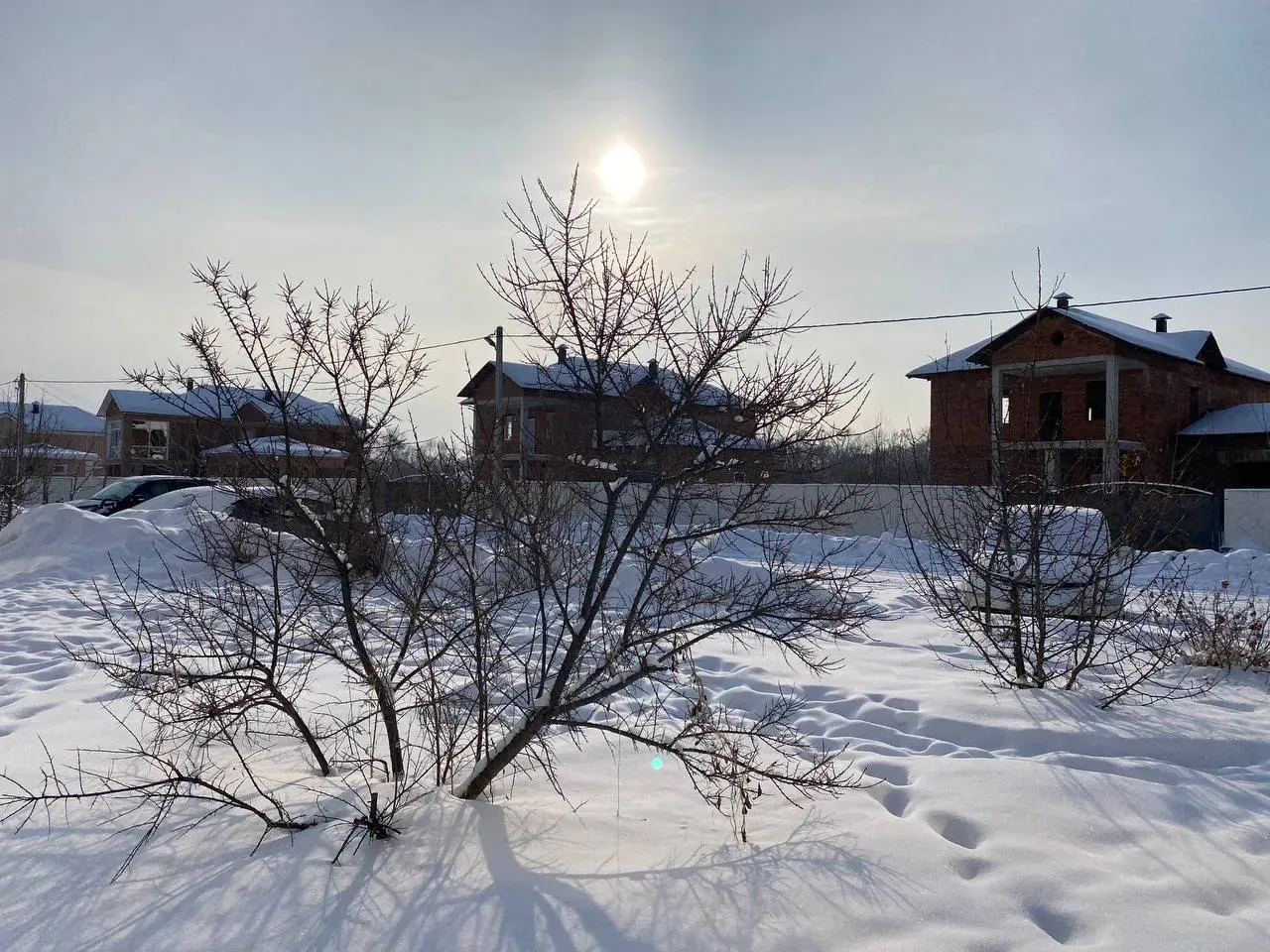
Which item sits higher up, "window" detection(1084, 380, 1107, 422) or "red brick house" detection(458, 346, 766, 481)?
"window" detection(1084, 380, 1107, 422)

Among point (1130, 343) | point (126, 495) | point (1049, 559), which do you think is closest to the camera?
point (1049, 559)

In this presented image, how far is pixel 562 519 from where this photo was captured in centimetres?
413

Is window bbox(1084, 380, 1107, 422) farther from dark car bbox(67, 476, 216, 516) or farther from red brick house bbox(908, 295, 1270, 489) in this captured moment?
dark car bbox(67, 476, 216, 516)

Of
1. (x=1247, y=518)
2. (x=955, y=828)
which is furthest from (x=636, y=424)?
(x=1247, y=518)

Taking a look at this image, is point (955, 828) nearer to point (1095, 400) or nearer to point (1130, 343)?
point (1130, 343)

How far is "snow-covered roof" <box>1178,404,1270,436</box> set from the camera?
24422 millimetres

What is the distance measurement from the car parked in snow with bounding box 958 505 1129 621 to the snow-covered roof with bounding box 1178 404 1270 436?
21.7 m

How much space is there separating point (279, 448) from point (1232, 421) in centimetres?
→ 2733

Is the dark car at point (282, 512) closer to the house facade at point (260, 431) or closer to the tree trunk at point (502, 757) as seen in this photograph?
the house facade at point (260, 431)

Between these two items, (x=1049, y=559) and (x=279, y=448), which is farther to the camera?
(x=1049, y=559)

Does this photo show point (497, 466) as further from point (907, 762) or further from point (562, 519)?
point (907, 762)

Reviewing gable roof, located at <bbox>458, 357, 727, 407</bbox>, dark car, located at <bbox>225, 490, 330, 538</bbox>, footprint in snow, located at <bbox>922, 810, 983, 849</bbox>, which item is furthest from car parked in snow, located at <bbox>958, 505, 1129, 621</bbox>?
dark car, located at <bbox>225, 490, 330, 538</bbox>

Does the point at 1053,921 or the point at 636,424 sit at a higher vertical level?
the point at 636,424

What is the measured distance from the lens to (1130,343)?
23.3 meters
